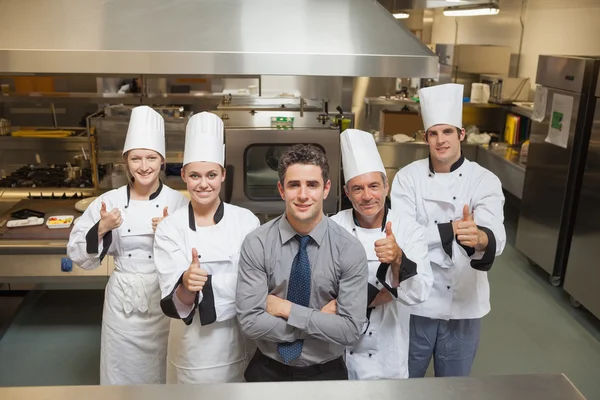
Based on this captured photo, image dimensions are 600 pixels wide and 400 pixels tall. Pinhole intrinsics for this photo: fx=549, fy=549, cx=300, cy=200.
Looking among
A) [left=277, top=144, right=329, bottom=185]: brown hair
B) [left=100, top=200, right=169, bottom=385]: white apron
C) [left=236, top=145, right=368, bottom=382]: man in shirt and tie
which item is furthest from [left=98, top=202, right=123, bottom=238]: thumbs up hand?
[left=277, top=144, right=329, bottom=185]: brown hair

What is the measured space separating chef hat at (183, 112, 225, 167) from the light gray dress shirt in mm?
303

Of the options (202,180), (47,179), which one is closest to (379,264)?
(202,180)

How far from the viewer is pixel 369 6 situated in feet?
4.88

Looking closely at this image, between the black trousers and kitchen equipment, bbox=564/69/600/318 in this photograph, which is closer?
the black trousers

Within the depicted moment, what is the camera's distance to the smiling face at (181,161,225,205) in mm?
1768

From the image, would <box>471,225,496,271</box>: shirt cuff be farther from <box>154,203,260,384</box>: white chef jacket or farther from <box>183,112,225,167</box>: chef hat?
<box>183,112,225,167</box>: chef hat

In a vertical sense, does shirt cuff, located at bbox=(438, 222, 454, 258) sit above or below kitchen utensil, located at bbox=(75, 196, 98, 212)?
above

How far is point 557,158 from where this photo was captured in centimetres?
393

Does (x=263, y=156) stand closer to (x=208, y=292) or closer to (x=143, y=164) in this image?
(x=143, y=164)

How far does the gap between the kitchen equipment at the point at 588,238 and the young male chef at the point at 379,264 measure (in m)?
2.15

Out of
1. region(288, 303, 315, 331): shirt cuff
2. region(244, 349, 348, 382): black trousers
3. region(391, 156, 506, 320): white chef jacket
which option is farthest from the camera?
region(391, 156, 506, 320): white chef jacket

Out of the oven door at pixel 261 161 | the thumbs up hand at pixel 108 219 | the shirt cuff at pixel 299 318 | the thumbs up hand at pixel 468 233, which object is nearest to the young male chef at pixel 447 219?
the thumbs up hand at pixel 468 233

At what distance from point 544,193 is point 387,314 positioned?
277 cm

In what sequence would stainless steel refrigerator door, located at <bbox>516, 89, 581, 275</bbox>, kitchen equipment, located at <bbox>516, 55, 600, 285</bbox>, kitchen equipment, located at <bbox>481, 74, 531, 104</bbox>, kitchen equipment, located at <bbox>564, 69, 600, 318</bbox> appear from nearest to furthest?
kitchen equipment, located at <bbox>564, 69, 600, 318</bbox>
kitchen equipment, located at <bbox>516, 55, 600, 285</bbox>
stainless steel refrigerator door, located at <bbox>516, 89, 581, 275</bbox>
kitchen equipment, located at <bbox>481, 74, 531, 104</bbox>
